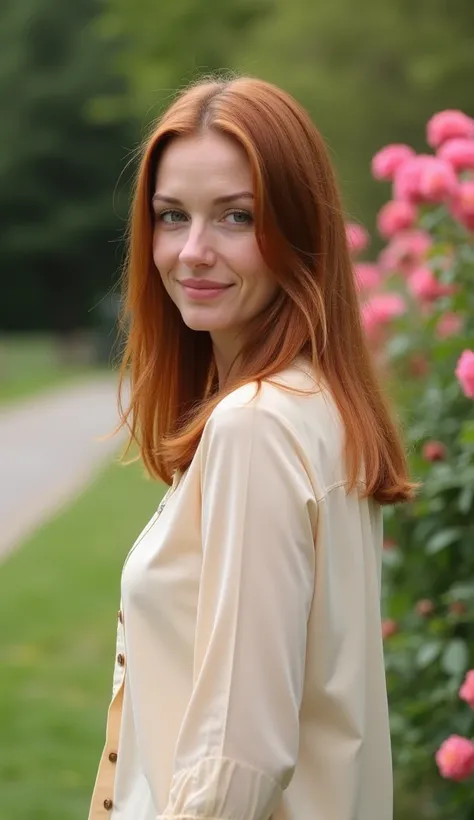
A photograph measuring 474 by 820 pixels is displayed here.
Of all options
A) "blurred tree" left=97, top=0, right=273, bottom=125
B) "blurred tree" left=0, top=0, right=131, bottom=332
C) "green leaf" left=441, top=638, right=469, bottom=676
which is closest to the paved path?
"green leaf" left=441, top=638, right=469, bottom=676

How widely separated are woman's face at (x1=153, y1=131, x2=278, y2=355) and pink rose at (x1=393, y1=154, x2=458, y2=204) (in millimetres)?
2513

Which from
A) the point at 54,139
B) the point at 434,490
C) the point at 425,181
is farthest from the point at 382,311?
the point at 54,139

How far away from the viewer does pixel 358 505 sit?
1911mm

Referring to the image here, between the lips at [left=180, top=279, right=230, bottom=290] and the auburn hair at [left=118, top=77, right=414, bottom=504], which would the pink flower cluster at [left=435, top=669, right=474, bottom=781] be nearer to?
the auburn hair at [left=118, top=77, right=414, bottom=504]

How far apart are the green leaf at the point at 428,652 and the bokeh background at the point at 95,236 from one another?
2 centimetres

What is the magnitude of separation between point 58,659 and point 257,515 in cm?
569

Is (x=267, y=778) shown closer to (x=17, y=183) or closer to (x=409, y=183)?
(x=409, y=183)

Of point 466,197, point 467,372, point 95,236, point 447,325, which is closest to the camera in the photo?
point 467,372

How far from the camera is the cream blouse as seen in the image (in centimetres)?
170

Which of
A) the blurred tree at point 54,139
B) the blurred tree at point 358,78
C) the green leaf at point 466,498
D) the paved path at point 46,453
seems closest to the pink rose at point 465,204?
the green leaf at point 466,498

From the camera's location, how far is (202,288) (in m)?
2.01

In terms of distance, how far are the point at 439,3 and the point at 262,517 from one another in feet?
48.4

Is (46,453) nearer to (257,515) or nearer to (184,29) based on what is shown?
(184,29)

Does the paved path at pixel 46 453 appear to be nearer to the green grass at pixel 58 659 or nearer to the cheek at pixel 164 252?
the green grass at pixel 58 659
